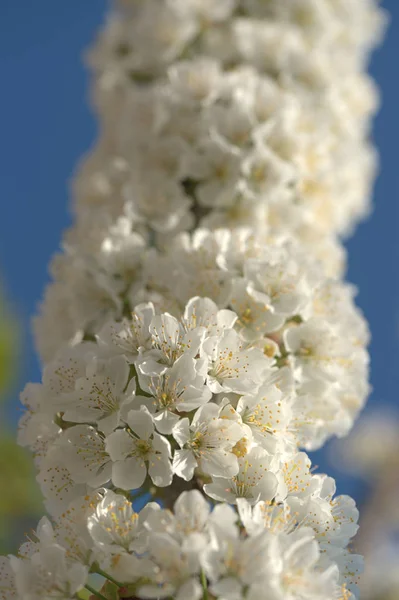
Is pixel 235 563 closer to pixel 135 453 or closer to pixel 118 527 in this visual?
pixel 118 527

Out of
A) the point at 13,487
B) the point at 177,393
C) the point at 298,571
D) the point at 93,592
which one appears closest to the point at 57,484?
the point at 93,592

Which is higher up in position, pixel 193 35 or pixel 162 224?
pixel 193 35

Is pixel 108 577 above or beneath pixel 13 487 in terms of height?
beneath

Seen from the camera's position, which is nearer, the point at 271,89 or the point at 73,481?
the point at 73,481

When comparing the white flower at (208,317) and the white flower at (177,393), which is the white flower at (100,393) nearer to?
the white flower at (177,393)

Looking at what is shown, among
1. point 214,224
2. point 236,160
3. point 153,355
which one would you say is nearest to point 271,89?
point 236,160

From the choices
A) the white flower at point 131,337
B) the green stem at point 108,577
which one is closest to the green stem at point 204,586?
the green stem at point 108,577

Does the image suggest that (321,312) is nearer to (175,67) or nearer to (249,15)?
(175,67)
